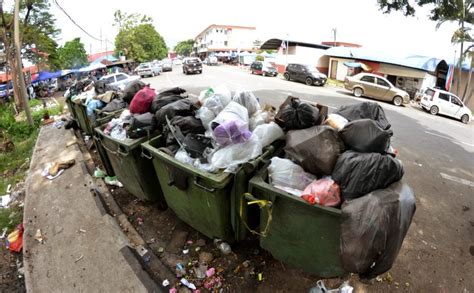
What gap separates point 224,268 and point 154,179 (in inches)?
51.2

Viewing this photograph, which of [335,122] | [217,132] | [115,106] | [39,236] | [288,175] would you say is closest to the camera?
[288,175]

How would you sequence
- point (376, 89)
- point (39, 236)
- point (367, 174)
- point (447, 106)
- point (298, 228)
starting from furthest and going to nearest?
point (376, 89)
point (447, 106)
point (39, 236)
point (298, 228)
point (367, 174)

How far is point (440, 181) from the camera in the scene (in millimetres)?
4773

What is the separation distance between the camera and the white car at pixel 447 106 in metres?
12.2

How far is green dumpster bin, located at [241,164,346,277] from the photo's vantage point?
5.91ft

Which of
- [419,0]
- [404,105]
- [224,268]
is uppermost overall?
[419,0]

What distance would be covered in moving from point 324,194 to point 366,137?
2.21ft

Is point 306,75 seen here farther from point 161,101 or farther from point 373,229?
point 373,229

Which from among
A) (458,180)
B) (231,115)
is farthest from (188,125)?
(458,180)

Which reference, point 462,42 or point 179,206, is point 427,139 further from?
point 462,42

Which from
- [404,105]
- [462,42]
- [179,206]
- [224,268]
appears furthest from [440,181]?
[462,42]

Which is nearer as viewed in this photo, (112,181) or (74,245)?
(74,245)

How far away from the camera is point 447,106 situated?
1238cm

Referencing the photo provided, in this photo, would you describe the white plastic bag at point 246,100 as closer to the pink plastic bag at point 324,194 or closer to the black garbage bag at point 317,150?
the black garbage bag at point 317,150
